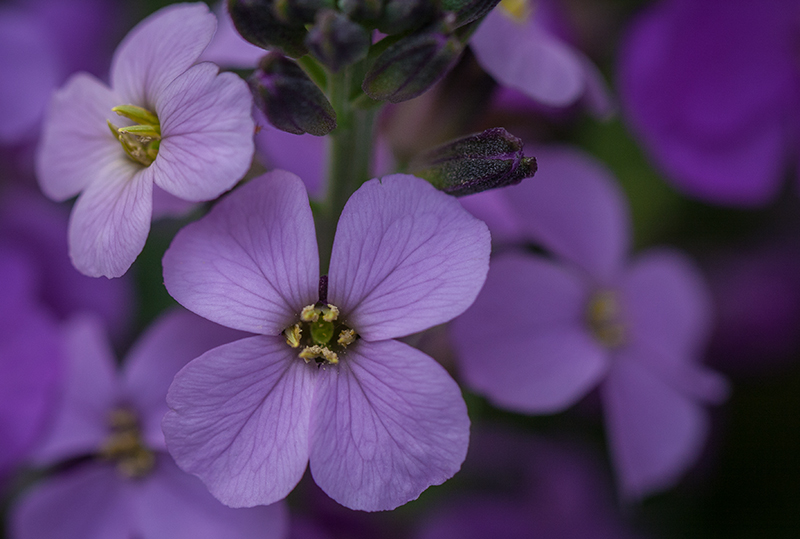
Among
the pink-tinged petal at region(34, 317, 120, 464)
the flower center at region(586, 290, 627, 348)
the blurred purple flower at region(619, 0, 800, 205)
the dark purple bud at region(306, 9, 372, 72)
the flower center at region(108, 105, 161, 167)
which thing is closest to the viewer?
the dark purple bud at region(306, 9, 372, 72)

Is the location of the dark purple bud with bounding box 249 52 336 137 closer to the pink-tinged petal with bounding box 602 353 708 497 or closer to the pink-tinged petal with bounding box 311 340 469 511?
the pink-tinged petal with bounding box 311 340 469 511

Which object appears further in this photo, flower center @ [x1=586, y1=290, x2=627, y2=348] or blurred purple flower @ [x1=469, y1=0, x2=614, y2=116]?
flower center @ [x1=586, y1=290, x2=627, y2=348]

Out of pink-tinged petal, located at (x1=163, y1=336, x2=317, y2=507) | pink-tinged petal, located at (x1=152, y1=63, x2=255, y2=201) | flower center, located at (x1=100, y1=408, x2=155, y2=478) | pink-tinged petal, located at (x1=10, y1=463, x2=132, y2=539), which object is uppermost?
pink-tinged petal, located at (x1=152, y1=63, x2=255, y2=201)

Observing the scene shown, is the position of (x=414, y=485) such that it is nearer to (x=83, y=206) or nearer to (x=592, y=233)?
(x=83, y=206)

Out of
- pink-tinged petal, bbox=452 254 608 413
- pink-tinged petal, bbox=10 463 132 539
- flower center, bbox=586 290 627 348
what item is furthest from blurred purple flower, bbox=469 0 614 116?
pink-tinged petal, bbox=10 463 132 539

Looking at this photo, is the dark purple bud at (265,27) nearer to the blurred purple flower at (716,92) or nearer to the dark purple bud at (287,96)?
the dark purple bud at (287,96)

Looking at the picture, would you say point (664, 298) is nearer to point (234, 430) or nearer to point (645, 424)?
point (645, 424)

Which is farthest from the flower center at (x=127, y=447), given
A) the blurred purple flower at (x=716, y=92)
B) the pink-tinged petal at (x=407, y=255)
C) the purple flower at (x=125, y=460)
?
the blurred purple flower at (x=716, y=92)

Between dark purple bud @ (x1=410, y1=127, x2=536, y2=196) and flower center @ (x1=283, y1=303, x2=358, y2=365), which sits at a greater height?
dark purple bud @ (x1=410, y1=127, x2=536, y2=196)

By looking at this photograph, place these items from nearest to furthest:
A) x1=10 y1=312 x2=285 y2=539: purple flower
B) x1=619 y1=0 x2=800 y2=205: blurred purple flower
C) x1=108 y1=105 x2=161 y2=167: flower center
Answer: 1. x1=108 y1=105 x2=161 y2=167: flower center
2. x1=10 y1=312 x2=285 y2=539: purple flower
3. x1=619 y1=0 x2=800 y2=205: blurred purple flower
